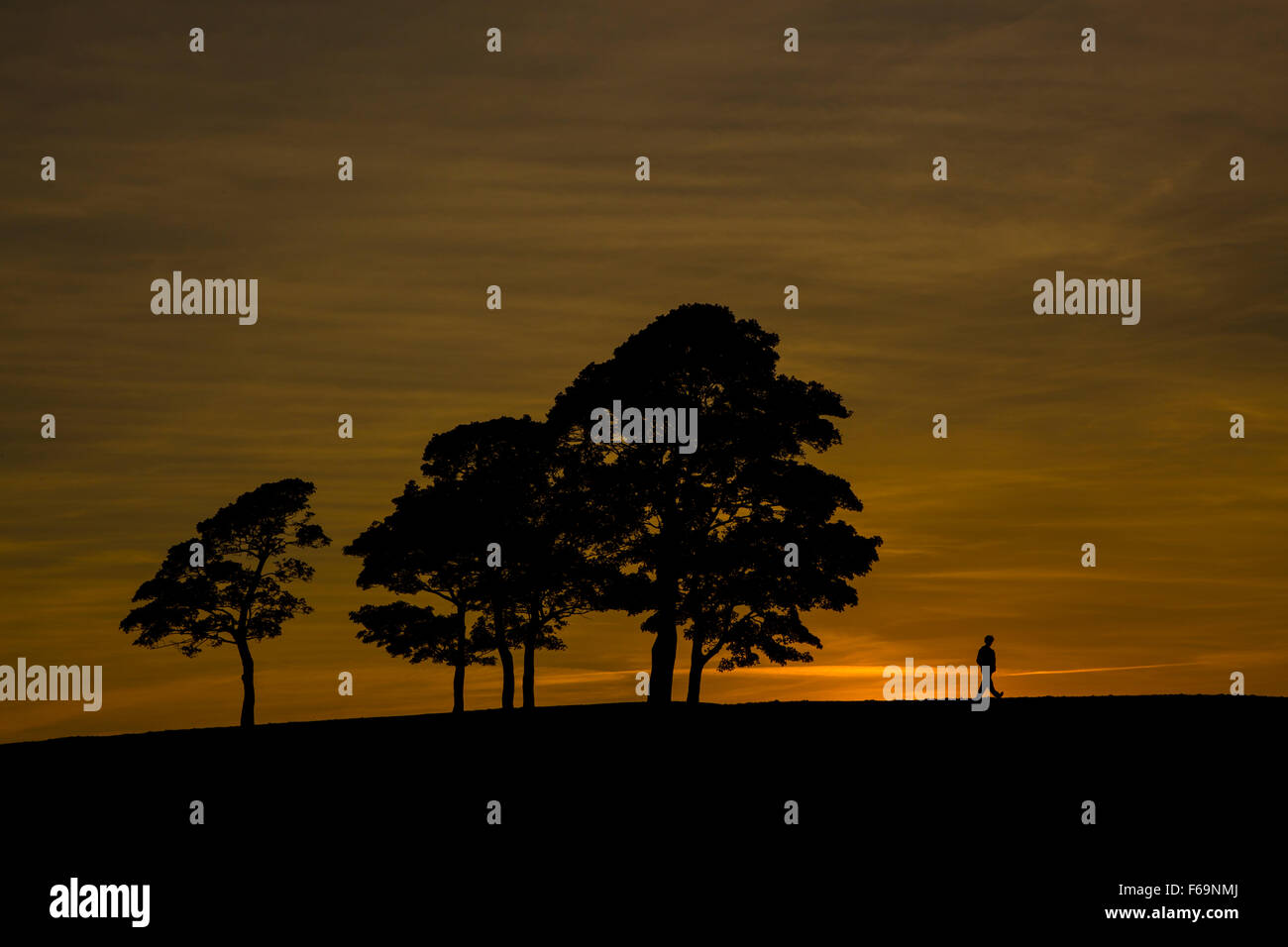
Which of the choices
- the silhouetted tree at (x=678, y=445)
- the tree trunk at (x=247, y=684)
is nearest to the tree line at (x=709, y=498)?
the silhouetted tree at (x=678, y=445)

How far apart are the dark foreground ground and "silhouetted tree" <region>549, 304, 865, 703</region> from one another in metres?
5.77

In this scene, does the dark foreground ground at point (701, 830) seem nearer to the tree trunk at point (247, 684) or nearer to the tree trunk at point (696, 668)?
the tree trunk at point (696, 668)

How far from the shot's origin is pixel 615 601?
50.8 m

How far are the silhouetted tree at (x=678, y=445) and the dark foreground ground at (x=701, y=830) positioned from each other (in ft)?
18.9

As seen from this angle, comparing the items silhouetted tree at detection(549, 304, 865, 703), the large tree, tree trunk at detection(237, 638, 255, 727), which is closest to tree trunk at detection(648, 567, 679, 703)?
silhouetted tree at detection(549, 304, 865, 703)

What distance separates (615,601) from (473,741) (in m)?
7.85

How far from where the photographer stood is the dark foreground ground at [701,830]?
24.0 m

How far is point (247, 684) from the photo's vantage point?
65.2 meters

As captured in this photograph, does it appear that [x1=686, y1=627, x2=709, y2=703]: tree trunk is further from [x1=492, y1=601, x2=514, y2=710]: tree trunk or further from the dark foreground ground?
[x1=492, y1=601, x2=514, y2=710]: tree trunk

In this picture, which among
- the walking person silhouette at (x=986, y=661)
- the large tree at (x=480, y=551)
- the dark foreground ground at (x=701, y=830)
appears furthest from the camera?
the large tree at (x=480, y=551)
